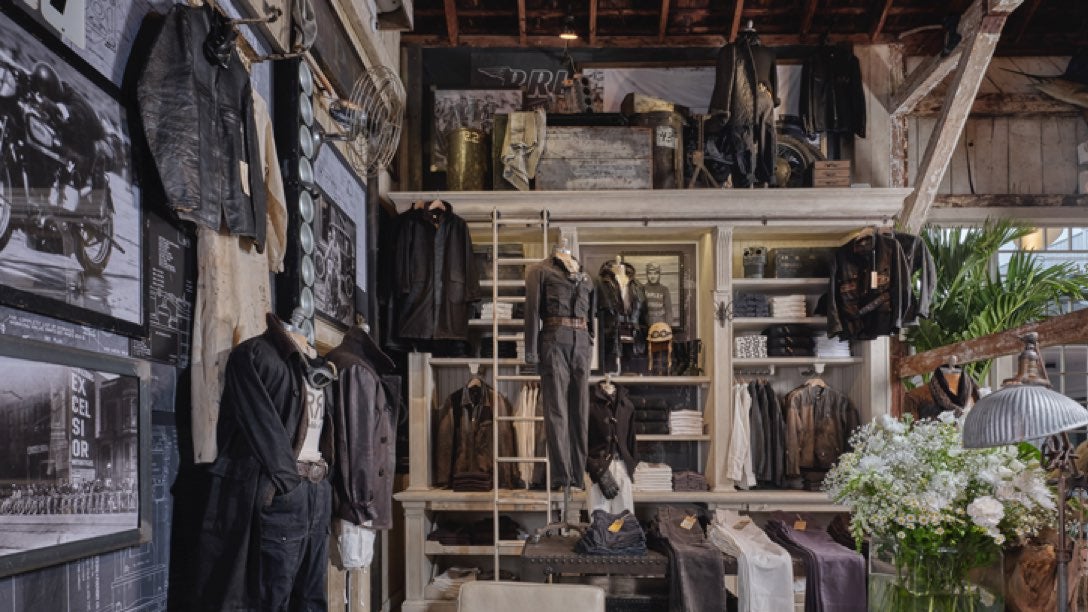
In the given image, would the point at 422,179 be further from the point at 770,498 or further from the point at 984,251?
the point at 984,251

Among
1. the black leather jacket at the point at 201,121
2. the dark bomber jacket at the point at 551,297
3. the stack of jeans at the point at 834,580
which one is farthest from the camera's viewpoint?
the dark bomber jacket at the point at 551,297

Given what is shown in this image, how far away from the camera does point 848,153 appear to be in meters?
7.02

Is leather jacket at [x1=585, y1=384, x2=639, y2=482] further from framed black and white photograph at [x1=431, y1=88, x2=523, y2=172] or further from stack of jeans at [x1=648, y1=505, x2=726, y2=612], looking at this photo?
framed black and white photograph at [x1=431, y1=88, x2=523, y2=172]

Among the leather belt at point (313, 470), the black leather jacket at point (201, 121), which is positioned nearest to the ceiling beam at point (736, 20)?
the black leather jacket at point (201, 121)

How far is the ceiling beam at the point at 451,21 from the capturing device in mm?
6707

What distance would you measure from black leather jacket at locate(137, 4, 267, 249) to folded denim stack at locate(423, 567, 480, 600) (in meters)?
3.65

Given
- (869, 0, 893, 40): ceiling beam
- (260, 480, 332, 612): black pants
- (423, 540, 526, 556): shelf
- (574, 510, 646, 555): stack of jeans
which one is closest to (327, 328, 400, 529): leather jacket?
(260, 480, 332, 612): black pants

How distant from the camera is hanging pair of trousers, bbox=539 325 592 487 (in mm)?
5652

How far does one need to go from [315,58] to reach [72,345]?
2.73 metres

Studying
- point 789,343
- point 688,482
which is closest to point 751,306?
point 789,343

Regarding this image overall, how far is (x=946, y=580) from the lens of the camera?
7.16 ft

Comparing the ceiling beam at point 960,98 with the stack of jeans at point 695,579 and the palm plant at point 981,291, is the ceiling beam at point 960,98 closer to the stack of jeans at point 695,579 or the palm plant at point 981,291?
the palm plant at point 981,291

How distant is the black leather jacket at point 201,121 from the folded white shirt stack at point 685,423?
161 inches

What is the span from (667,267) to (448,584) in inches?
110
